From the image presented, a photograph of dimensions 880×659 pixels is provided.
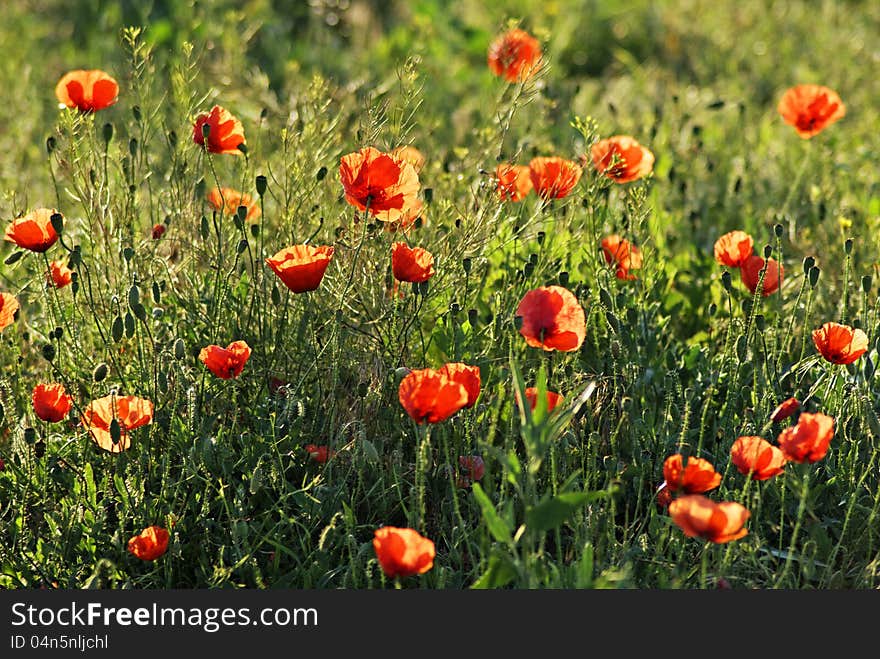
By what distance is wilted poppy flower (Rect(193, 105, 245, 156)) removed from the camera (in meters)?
2.25

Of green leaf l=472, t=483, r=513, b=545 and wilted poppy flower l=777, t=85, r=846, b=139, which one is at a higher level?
wilted poppy flower l=777, t=85, r=846, b=139

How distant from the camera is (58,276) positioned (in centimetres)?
226

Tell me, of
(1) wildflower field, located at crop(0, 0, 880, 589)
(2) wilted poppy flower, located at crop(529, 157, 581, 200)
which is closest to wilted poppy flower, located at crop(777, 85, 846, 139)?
(1) wildflower field, located at crop(0, 0, 880, 589)

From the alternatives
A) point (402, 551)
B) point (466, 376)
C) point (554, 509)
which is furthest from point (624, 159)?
point (402, 551)

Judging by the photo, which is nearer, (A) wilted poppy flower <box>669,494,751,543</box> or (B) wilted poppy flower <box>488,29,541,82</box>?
(A) wilted poppy flower <box>669,494,751,543</box>

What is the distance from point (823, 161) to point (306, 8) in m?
2.37

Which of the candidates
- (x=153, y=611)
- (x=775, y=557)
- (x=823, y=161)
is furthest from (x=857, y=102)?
(x=153, y=611)

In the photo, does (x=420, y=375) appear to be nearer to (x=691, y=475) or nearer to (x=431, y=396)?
(x=431, y=396)

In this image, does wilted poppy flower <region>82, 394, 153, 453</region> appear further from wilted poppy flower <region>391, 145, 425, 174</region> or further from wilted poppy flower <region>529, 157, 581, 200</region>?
wilted poppy flower <region>529, 157, 581, 200</region>

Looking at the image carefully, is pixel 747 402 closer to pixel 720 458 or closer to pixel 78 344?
pixel 720 458

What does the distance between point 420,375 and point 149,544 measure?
54 centimetres

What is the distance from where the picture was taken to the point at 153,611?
171cm

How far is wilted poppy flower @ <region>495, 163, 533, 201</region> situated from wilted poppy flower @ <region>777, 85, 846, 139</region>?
0.78 metres

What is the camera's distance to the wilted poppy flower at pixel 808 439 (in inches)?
68.4
